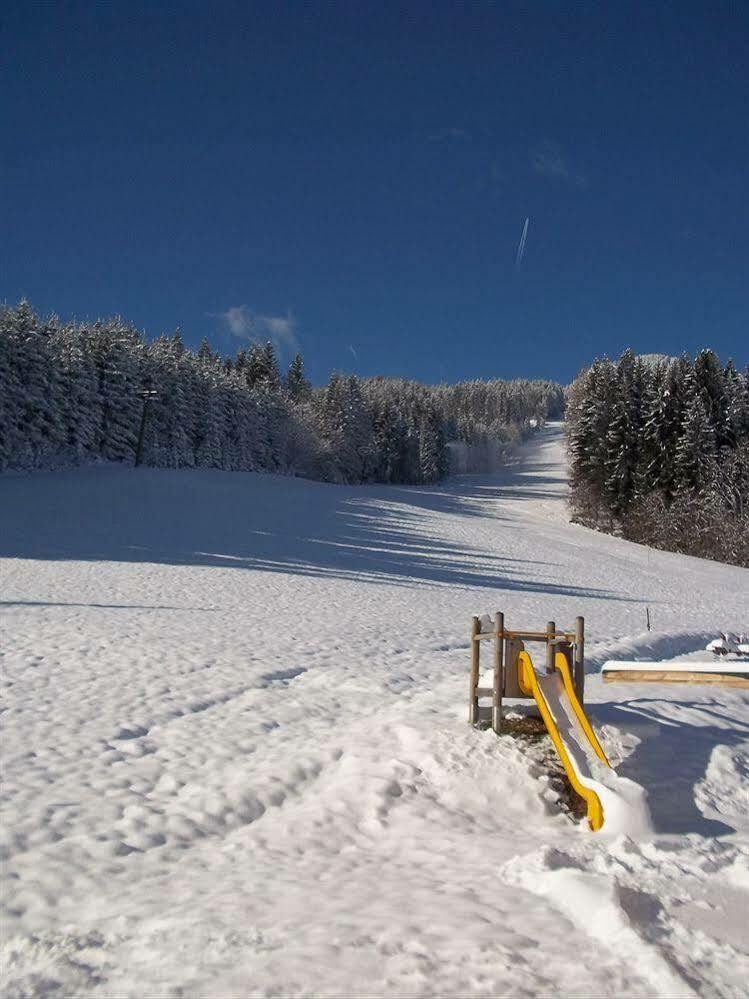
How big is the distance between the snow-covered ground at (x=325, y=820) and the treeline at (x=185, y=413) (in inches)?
1282

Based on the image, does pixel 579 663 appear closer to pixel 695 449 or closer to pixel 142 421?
pixel 695 449

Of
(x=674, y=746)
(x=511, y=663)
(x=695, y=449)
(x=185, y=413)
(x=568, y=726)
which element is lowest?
(x=674, y=746)

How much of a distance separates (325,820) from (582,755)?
2608 millimetres

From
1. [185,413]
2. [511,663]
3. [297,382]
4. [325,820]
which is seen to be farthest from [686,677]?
[297,382]

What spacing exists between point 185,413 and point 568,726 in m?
57.4

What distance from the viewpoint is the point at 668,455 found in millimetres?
50719

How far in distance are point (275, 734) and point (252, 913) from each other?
434 centimetres

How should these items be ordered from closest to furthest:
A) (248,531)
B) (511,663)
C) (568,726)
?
1. (568,726)
2. (511,663)
3. (248,531)

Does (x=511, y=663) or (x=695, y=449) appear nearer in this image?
(x=511, y=663)

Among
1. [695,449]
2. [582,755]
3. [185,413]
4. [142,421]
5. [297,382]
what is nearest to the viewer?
[582,755]

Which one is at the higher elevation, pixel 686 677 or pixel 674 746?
pixel 686 677

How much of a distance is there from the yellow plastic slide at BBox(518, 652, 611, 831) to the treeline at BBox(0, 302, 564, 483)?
43358 mm

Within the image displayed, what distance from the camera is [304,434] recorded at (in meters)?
77.8

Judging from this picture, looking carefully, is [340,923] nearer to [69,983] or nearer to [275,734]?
[69,983]
